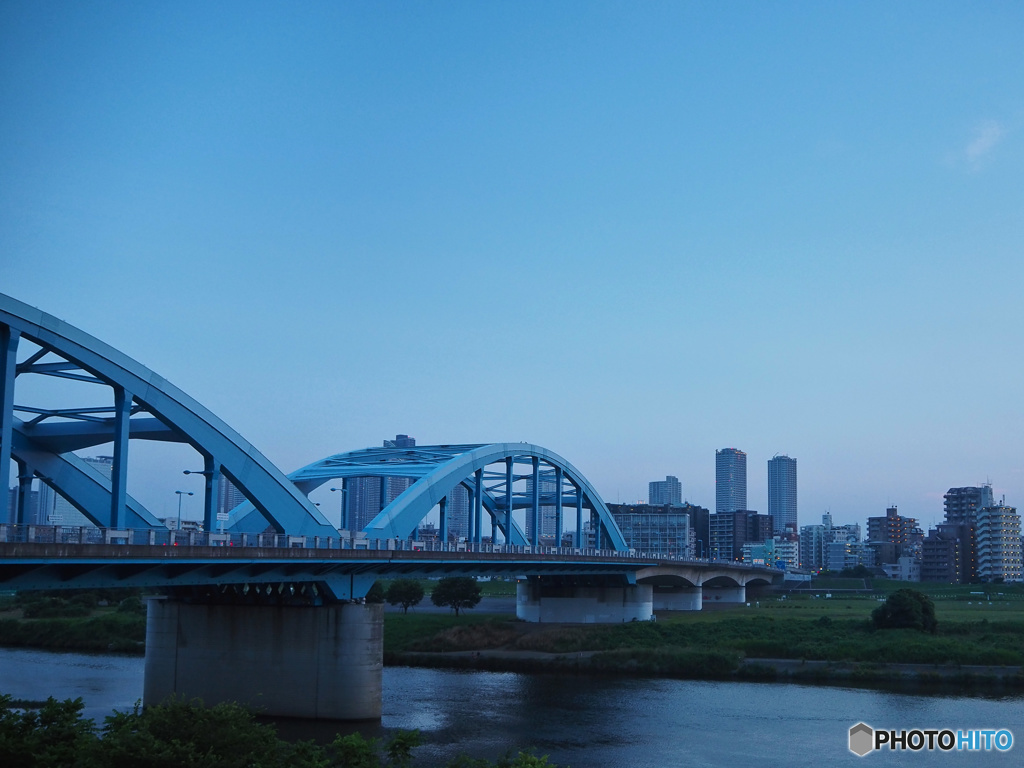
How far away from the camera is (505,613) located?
90.1m

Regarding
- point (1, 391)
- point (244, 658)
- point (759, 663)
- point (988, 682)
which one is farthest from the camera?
point (759, 663)

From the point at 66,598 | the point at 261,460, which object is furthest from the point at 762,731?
the point at 66,598

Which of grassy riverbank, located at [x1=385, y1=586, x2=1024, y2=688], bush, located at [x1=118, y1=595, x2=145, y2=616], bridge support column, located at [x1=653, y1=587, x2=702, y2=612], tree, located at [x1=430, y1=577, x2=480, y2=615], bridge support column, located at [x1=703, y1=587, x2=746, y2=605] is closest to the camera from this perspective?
grassy riverbank, located at [x1=385, y1=586, x2=1024, y2=688]

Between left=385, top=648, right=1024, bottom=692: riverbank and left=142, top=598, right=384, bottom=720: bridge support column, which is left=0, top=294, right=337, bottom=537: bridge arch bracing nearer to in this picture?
left=142, top=598, right=384, bottom=720: bridge support column

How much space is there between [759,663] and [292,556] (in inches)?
1278

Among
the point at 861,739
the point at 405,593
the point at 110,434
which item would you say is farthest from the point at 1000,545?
the point at 110,434

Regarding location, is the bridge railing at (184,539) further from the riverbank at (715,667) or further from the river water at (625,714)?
the riverbank at (715,667)

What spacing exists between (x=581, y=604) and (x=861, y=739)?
4614 centimetres

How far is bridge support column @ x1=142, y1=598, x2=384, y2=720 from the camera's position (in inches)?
1597

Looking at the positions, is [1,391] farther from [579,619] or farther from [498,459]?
[579,619]

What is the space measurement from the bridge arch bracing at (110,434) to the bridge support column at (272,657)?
3.98m

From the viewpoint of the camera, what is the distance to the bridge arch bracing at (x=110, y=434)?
32375mm

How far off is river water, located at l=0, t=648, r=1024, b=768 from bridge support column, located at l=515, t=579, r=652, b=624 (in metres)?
23.1

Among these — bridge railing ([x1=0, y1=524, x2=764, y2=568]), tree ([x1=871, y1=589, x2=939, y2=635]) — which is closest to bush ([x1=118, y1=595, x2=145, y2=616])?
bridge railing ([x1=0, y1=524, x2=764, y2=568])
